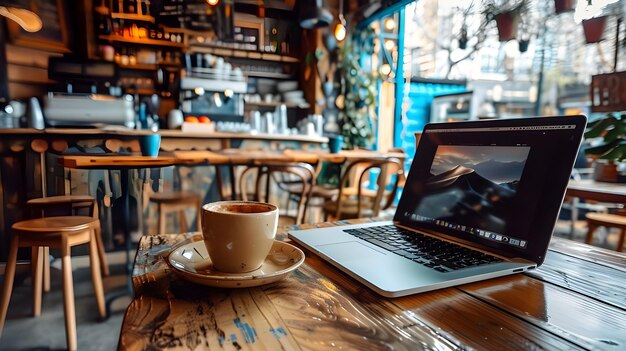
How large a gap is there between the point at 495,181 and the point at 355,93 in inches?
186

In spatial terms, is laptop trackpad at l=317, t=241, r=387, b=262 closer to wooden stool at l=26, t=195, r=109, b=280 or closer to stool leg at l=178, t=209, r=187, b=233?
wooden stool at l=26, t=195, r=109, b=280

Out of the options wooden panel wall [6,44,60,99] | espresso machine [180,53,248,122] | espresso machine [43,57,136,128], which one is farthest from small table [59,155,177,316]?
espresso machine [180,53,248,122]

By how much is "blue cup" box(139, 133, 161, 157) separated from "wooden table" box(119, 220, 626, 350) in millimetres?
1317

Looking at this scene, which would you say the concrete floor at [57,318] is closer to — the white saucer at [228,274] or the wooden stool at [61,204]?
the wooden stool at [61,204]

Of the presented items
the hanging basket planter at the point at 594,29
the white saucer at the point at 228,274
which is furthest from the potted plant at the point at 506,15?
the white saucer at the point at 228,274

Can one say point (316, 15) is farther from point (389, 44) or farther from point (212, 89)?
point (389, 44)

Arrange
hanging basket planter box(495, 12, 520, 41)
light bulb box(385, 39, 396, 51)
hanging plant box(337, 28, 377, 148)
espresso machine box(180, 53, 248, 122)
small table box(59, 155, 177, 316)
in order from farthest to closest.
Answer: light bulb box(385, 39, 396, 51)
hanging plant box(337, 28, 377, 148)
espresso machine box(180, 53, 248, 122)
hanging basket planter box(495, 12, 520, 41)
small table box(59, 155, 177, 316)

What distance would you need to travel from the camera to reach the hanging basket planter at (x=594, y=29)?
2.01m

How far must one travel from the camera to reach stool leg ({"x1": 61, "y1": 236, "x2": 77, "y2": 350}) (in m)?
1.58

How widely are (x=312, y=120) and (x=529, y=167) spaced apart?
13.9ft

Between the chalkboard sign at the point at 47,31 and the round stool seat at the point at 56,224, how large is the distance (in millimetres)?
1161

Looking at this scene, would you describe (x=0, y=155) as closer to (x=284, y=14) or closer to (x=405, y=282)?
(x=284, y=14)

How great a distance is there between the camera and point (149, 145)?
1.77 m

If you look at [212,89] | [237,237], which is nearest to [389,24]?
[212,89]
